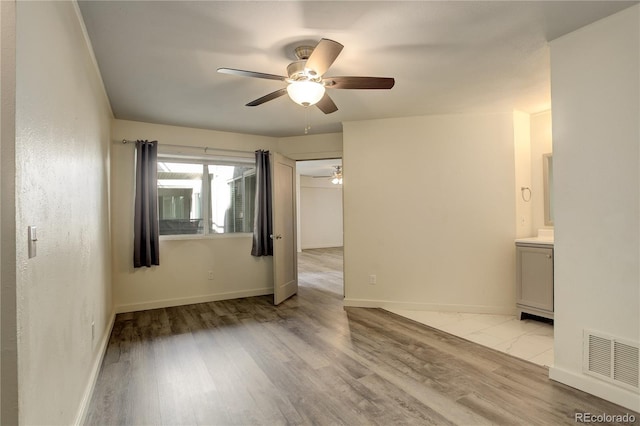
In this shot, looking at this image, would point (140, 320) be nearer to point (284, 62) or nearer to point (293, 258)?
point (293, 258)

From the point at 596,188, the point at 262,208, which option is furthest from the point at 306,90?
the point at 262,208

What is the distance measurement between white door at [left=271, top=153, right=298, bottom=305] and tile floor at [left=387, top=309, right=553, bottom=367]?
60.0 inches

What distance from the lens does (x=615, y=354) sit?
1.99 metres

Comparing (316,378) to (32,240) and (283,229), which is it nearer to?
(32,240)

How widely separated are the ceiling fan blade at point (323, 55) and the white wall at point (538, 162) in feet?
10.3

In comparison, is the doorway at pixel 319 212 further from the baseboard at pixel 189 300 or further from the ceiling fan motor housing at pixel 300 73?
the ceiling fan motor housing at pixel 300 73

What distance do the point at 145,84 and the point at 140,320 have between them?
2.59 meters

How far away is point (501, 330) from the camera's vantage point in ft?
10.7

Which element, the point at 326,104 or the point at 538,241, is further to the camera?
the point at 538,241

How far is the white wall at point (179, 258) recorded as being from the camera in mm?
3971

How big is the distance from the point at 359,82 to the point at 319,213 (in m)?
8.84

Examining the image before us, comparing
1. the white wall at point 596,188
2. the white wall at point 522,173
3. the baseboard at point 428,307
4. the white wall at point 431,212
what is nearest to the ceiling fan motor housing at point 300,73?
the white wall at point 596,188

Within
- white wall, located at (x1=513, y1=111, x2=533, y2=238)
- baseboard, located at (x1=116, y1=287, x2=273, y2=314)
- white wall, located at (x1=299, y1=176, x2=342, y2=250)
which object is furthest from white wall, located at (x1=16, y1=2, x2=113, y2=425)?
white wall, located at (x1=299, y1=176, x2=342, y2=250)

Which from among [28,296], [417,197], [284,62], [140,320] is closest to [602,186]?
[417,197]
